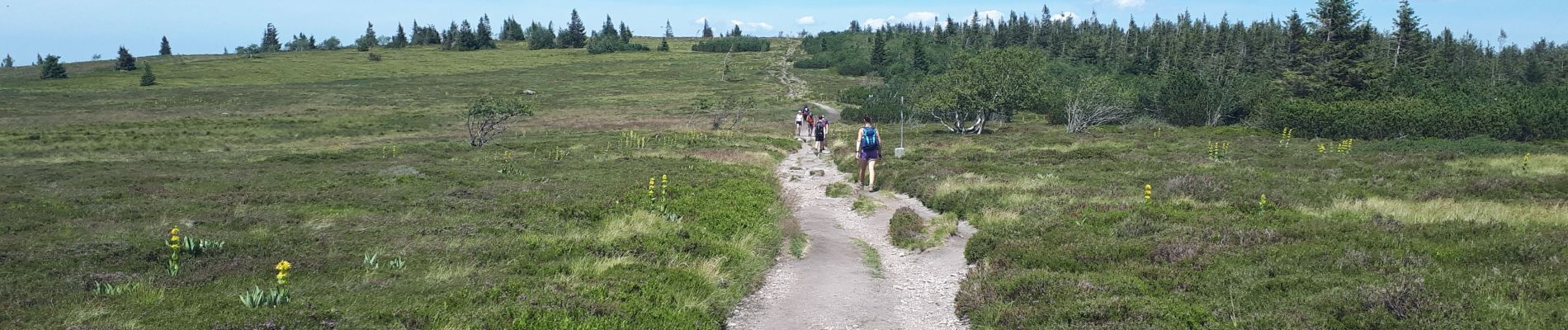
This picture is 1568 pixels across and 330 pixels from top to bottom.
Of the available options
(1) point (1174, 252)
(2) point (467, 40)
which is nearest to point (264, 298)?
(1) point (1174, 252)

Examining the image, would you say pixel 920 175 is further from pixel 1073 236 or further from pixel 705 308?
pixel 705 308

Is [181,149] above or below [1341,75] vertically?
below

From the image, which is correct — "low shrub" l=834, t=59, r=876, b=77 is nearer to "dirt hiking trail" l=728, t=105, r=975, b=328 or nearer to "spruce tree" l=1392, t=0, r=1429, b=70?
"spruce tree" l=1392, t=0, r=1429, b=70

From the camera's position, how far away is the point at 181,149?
4669cm

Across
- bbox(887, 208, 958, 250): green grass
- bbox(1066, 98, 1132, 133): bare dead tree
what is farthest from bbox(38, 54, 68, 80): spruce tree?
bbox(887, 208, 958, 250): green grass

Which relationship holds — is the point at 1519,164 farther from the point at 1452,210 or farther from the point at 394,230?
the point at 394,230

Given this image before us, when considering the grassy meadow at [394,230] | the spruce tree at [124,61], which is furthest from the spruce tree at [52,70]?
the grassy meadow at [394,230]

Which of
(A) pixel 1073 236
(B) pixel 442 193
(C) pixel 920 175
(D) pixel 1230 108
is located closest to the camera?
(A) pixel 1073 236

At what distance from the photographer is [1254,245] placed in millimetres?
12742

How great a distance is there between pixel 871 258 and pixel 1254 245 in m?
5.71

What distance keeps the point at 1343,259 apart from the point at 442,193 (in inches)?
717

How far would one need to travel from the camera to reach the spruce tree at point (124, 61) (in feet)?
402

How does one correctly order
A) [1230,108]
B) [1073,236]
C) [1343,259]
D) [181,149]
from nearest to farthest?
[1343,259] < [1073,236] < [181,149] < [1230,108]

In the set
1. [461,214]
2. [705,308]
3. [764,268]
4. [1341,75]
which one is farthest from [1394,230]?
[1341,75]
